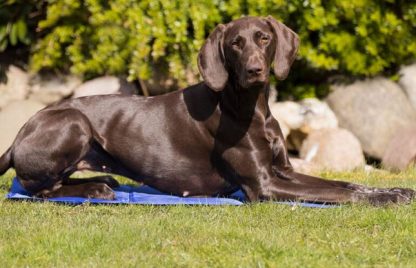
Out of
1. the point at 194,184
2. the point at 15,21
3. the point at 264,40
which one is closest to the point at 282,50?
the point at 264,40

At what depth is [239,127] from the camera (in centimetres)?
539

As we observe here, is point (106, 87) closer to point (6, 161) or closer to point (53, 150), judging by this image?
point (6, 161)

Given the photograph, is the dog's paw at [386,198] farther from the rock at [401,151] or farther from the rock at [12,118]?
the rock at [12,118]

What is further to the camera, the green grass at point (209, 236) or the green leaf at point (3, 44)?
the green leaf at point (3, 44)

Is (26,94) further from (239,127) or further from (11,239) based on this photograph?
(11,239)

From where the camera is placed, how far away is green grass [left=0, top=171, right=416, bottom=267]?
3.73 metres

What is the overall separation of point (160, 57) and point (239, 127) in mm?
3637

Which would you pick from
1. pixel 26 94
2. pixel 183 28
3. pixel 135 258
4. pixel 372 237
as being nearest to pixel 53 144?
pixel 135 258

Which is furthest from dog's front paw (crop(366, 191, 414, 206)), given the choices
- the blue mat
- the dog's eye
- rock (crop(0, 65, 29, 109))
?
rock (crop(0, 65, 29, 109))

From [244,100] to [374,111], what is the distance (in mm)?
3947

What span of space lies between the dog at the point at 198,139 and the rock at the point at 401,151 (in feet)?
9.03

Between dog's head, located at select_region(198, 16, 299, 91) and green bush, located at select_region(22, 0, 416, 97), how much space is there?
2999 mm

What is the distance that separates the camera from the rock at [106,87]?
9031 millimetres

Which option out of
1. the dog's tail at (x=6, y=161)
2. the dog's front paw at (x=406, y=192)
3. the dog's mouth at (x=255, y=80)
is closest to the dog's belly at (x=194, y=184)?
the dog's mouth at (x=255, y=80)
